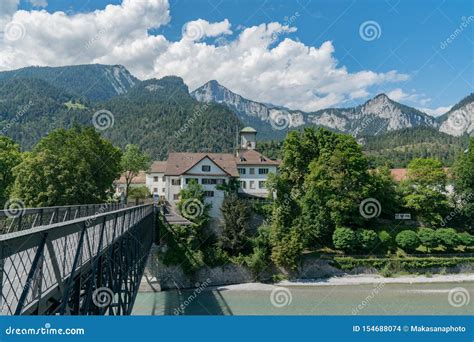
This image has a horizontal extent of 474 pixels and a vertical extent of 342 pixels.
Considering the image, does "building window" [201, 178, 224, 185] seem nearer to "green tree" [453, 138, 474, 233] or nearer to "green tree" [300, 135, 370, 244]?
"green tree" [300, 135, 370, 244]

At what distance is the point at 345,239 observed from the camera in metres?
38.0

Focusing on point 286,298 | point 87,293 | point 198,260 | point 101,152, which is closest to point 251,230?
point 198,260

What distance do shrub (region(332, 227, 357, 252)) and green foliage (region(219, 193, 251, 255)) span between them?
8984mm

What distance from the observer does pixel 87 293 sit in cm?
754

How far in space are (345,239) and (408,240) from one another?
6.61m

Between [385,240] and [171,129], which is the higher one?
[171,129]

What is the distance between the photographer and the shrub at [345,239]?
125 ft

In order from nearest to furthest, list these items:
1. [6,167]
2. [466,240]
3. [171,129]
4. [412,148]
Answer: [6,167] → [466,240] → [171,129] → [412,148]

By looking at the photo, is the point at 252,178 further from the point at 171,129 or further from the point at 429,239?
the point at 171,129

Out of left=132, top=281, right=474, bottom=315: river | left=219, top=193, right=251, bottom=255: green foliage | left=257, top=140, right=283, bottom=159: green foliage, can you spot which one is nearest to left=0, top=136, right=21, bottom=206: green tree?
left=132, top=281, right=474, bottom=315: river

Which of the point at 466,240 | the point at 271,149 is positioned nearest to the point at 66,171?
the point at 466,240

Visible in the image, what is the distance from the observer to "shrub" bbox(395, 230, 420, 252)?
3888 centimetres

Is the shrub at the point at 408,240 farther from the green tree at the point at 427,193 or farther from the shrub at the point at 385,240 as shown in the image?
the green tree at the point at 427,193
